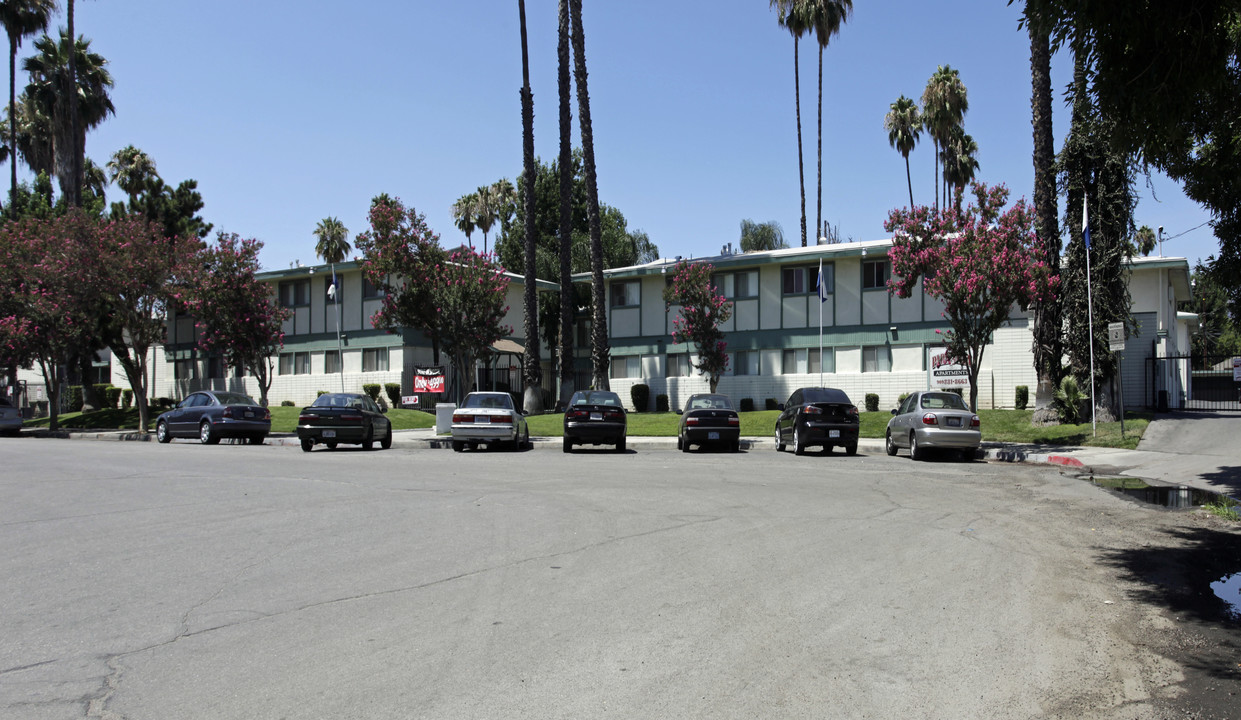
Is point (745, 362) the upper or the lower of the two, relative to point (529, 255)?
lower

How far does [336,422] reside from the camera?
955 inches

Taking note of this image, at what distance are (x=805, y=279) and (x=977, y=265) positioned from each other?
47.3 ft

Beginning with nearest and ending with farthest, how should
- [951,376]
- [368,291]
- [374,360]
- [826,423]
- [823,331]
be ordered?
[826,423] < [951,376] < [823,331] < [374,360] < [368,291]

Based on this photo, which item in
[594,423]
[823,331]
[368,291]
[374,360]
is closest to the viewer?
[594,423]

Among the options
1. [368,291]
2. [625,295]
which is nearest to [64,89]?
[368,291]

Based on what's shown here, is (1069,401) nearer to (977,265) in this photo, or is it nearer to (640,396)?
(977,265)

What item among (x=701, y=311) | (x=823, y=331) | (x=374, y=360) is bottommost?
(x=374, y=360)

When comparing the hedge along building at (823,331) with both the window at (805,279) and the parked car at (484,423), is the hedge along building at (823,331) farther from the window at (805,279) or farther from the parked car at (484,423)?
the parked car at (484,423)

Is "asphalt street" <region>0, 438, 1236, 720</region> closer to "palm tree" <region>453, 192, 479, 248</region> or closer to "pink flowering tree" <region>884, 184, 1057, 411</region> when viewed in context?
"pink flowering tree" <region>884, 184, 1057, 411</region>

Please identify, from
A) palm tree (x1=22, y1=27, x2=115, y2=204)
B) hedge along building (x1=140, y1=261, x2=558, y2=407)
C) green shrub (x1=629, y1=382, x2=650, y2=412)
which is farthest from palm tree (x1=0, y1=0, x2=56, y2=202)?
green shrub (x1=629, y1=382, x2=650, y2=412)

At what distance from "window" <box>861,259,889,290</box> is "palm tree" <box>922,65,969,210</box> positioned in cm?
1524

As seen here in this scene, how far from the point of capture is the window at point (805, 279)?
1517 inches

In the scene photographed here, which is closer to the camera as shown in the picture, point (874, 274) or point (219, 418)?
point (219, 418)

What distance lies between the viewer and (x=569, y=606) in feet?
22.2
